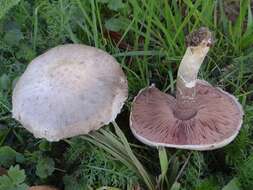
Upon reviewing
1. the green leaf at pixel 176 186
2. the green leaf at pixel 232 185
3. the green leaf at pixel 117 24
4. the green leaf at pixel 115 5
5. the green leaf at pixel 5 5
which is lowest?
the green leaf at pixel 232 185

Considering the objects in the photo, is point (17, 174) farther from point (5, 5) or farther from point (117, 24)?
point (117, 24)

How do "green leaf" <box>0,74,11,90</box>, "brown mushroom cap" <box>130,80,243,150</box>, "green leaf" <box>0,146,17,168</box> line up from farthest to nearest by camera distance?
"green leaf" <box>0,74,11,90</box> < "green leaf" <box>0,146,17,168</box> < "brown mushroom cap" <box>130,80,243,150</box>

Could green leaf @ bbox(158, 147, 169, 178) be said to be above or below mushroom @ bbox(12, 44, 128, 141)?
below

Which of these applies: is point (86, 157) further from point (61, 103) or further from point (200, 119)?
point (200, 119)

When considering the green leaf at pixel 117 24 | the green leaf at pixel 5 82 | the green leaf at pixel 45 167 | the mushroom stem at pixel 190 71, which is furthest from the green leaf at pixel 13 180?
the green leaf at pixel 117 24

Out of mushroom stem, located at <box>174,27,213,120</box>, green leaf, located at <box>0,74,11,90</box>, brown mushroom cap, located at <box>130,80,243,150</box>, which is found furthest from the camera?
green leaf, located at <box>0,74,11,90</box>

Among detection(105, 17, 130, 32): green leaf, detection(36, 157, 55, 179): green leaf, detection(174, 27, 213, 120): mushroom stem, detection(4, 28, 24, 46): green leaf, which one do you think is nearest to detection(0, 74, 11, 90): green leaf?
detection(4, 28, 24, 46): green leaf

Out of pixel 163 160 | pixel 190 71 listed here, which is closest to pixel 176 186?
pixel 163 160

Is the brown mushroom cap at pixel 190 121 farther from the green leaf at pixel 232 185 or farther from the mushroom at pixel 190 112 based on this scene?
the green leaf at pixel 232 185

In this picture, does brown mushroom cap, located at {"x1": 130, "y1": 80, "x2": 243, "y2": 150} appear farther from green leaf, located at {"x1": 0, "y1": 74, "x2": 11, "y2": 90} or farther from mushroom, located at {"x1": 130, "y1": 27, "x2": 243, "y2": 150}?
green leaf, located at {"x1": 0, "y1": 74, "x2": 11, "y2": 90}
